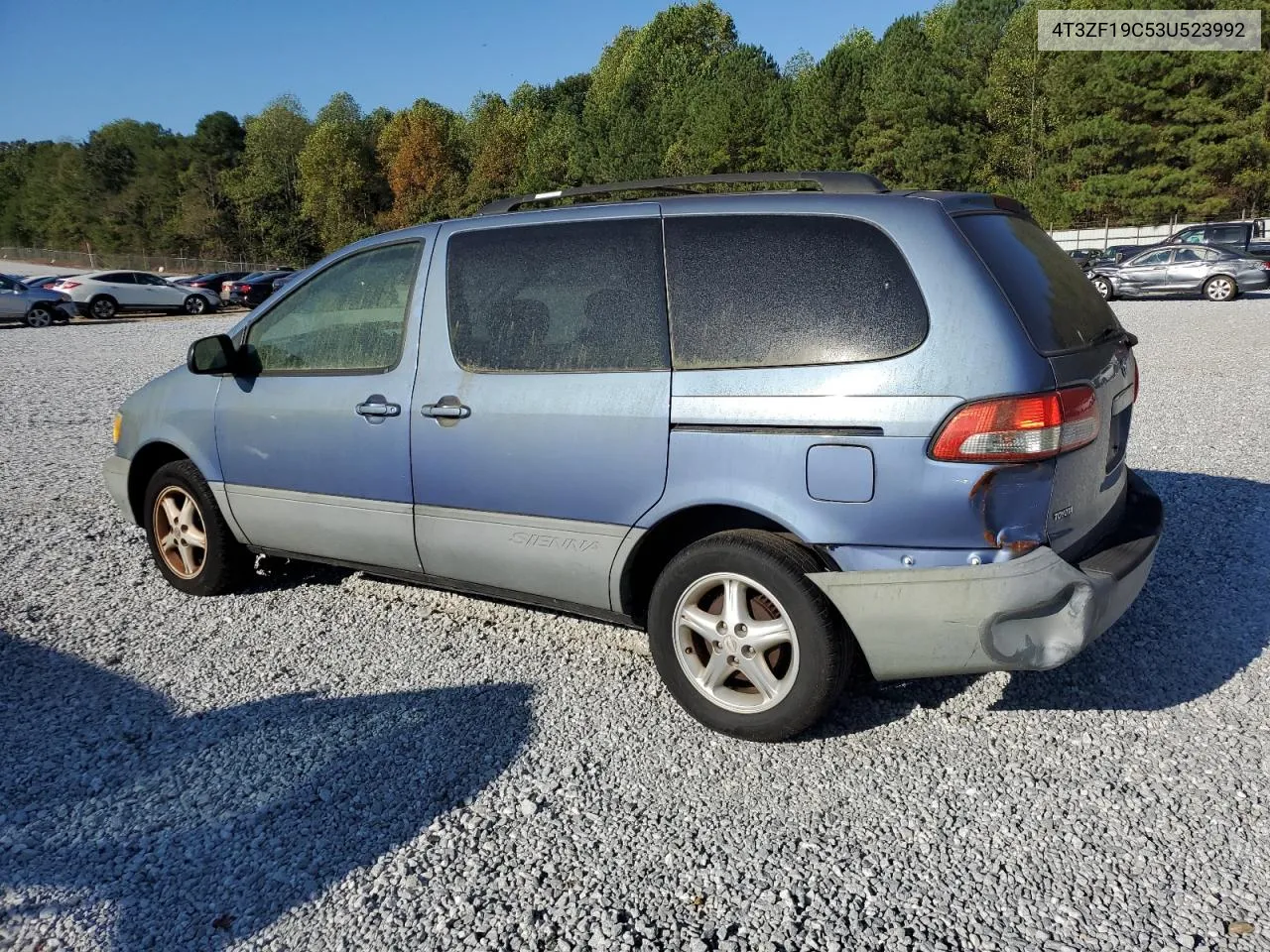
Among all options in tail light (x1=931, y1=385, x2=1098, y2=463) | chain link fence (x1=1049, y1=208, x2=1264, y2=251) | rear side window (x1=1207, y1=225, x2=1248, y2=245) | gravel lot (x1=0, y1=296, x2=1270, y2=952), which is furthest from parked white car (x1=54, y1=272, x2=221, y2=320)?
chain link fence (x1=1049, y1=208, x2=1264, y2=251)

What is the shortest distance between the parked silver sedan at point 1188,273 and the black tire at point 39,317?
28861 mm

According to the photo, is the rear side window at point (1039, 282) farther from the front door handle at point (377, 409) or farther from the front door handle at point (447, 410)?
the front door handle at point (377, 409)

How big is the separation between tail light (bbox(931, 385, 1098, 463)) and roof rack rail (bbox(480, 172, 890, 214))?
0.95 meters

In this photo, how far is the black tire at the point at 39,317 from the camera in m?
29.2

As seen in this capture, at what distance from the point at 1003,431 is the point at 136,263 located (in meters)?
96.1

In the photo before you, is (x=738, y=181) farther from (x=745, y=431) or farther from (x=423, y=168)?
(x=423, y=168)

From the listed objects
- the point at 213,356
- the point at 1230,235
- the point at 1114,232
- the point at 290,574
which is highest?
the point at 1114,232

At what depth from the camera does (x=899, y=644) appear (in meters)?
3.30

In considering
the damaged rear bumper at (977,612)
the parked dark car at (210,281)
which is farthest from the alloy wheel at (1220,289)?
the parked dark car at (210,281)

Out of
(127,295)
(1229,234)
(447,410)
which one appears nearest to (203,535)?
(447,410)

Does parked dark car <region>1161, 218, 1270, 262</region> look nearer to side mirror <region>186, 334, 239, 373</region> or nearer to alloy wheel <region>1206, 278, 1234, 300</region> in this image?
alloy wheel <region>1206, 278, 1234, 300</region>

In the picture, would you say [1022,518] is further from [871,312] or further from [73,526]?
[73,526]

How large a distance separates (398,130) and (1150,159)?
219 ft

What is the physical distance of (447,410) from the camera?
4.08 metres
